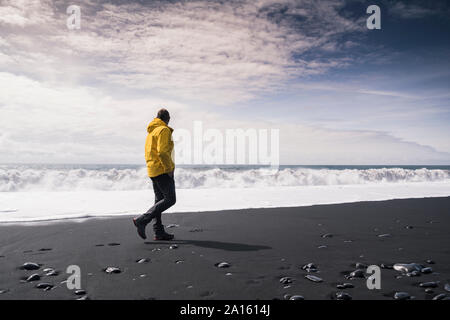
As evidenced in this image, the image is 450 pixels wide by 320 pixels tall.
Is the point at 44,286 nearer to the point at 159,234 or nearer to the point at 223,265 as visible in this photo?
the point at 223,265

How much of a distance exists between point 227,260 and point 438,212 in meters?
7.08

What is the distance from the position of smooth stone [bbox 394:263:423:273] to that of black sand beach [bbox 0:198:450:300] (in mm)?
105

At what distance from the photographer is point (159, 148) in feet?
16.7

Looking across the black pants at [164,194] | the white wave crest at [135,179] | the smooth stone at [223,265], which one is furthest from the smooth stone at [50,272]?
the white wave crest at [135,179]

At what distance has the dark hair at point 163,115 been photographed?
5.48 m

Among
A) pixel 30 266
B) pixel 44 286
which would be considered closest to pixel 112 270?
pixel 44 286

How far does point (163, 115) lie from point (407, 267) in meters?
4.31

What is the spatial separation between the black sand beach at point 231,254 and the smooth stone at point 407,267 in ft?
0.35

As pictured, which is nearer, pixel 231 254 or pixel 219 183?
pixel 231 254

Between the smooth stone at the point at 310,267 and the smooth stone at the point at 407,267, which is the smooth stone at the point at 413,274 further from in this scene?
the smooth stone at the point at 310,267

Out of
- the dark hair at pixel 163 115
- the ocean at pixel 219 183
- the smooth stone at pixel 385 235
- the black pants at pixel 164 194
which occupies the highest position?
the dark hair at pixel 163 115

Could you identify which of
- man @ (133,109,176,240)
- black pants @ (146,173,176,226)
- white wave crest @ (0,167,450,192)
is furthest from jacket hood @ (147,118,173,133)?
white wave crest @ (0,167,450,192)

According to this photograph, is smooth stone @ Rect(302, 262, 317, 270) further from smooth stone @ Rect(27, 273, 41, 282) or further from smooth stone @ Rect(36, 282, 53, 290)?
smooth stone @ Rect(27, 273, 41, 282)

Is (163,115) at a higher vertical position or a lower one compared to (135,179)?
higher
